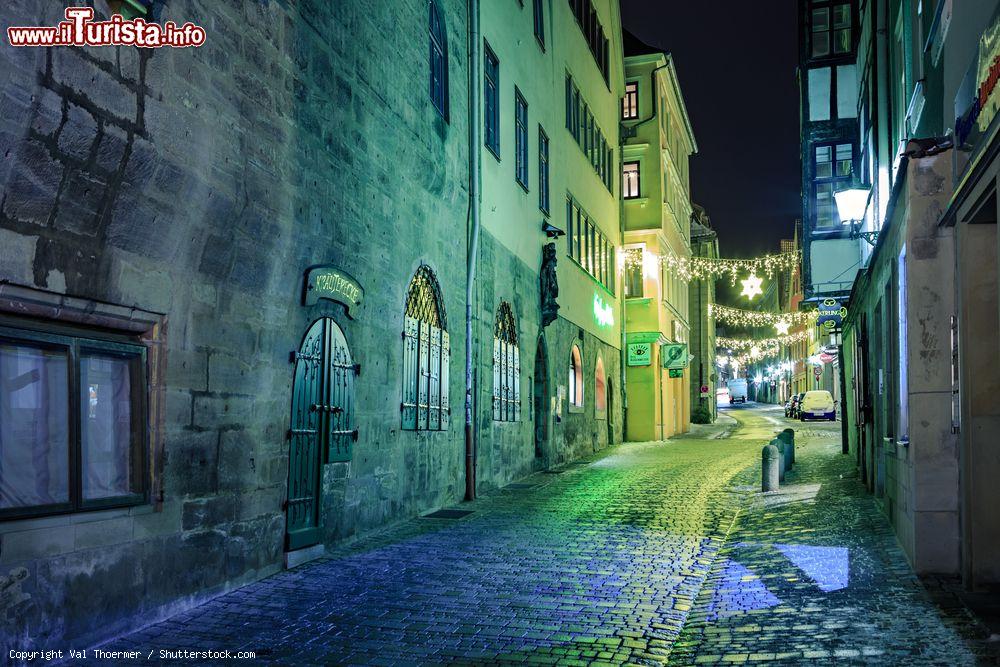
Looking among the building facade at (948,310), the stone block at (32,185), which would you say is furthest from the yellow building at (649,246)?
the stone block at (32,185)

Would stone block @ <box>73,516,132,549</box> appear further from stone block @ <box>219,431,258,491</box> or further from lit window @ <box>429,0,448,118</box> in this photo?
lit window @ <box>429,0,448,118</box>

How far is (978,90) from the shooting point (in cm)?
648

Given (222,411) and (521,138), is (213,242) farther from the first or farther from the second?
(521,138)

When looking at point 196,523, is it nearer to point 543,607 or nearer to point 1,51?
point 543,607

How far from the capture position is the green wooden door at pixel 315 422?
8.67 meters

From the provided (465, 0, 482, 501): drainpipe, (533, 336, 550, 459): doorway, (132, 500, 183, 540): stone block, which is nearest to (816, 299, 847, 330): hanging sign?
(533, 336, 550, 459): doorway

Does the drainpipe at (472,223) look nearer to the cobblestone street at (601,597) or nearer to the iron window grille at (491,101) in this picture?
the iron window grille at (491,101)

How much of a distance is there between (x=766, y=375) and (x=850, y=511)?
10270 cm

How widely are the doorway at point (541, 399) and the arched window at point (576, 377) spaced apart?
286cm

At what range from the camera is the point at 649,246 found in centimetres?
3356

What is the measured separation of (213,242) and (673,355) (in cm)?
2834

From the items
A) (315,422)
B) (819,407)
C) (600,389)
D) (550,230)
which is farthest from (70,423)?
(819,407)

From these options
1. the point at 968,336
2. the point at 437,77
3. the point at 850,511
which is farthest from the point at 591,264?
the point at 968,336

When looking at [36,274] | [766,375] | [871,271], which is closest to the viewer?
[36,274]
